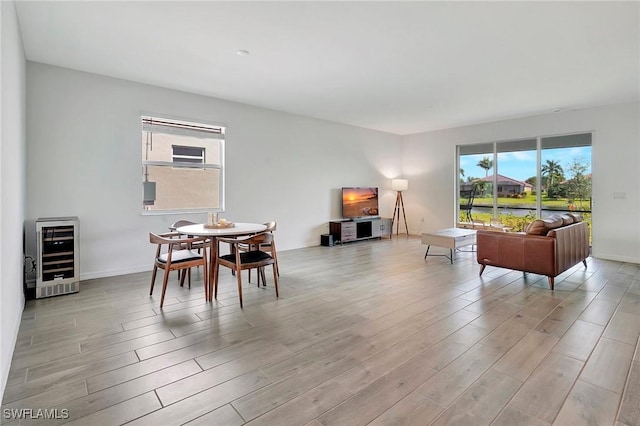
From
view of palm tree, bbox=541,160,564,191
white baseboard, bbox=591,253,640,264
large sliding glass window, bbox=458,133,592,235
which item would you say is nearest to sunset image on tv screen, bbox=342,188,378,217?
large sliding glass window, bbox=458,133,592,235

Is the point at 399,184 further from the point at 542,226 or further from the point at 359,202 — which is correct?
the point at 542,226

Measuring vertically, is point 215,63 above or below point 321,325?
above

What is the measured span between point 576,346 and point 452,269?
2.31 m

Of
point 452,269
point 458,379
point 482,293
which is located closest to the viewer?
point 458,379

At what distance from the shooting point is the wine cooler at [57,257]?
3414 millimetres

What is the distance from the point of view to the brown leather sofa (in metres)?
3.69

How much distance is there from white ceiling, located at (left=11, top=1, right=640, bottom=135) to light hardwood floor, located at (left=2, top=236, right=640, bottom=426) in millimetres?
2595

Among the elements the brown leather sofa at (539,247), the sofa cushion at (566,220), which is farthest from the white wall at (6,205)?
the sofa cushion at (566,220)

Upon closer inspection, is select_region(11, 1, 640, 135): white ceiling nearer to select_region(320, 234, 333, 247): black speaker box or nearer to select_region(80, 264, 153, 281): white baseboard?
select_region(80, 264, 153, 281): white baseboard

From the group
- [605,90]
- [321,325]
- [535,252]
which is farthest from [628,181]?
[321,325]

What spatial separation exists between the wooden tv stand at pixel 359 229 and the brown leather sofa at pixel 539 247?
9.55 feet

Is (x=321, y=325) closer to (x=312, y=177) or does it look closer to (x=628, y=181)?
(x=312, y=177)

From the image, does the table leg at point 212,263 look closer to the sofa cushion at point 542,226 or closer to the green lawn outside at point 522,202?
the sofa cushion at point 542,226

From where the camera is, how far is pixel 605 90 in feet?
15.4
